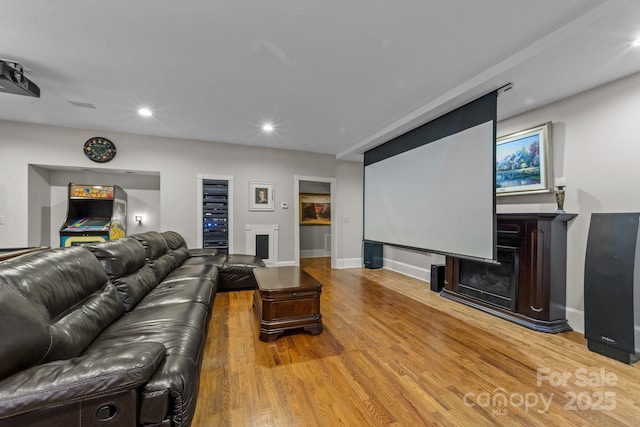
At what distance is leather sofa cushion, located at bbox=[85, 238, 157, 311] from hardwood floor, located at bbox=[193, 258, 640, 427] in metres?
0.78

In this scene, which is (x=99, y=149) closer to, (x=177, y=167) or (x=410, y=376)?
(x=177, y=167)

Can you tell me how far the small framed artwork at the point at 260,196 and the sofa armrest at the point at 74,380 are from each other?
436cm

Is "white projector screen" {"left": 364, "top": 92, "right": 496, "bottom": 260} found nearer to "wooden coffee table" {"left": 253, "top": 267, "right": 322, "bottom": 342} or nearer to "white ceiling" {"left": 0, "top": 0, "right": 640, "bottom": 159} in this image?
"white ceiling" {"left": 0, "top": 0, "right": 640, "bottom": 159}

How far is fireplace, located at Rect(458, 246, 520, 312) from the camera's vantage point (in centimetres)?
303

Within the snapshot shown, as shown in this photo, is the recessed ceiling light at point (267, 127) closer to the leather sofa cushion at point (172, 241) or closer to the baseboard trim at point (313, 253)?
the leather sofa cushion at point (172, 241)

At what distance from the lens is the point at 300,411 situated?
1569mm

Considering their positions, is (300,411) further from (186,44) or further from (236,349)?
Answer: (186,44)

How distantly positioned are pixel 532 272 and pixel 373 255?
3176 mm

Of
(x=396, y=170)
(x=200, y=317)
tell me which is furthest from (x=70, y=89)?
(x=396, y=170)

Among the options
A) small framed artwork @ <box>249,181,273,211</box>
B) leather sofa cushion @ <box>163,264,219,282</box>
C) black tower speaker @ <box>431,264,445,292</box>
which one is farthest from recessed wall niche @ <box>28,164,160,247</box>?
black tower speaker @ <box>431,264,445,292</box>

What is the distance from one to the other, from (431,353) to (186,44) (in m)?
3.40

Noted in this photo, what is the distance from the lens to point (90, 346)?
1.46m

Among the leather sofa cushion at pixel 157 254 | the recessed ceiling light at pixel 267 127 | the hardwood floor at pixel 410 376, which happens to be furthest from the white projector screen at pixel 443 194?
the leather sofa cushion at pixel 157 254

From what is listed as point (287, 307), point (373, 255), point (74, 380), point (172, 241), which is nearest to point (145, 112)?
point (172, 241)
